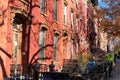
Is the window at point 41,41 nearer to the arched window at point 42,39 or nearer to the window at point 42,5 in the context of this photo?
the arched window at point 42,39

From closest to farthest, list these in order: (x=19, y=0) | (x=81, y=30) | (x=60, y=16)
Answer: (x=19, y=0) < (x=60, y=16) < (x=81, y=30)

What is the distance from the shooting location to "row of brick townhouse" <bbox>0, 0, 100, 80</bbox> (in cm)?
1611

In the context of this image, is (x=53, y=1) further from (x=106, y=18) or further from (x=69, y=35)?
(x=106, y=18)

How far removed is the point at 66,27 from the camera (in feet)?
102

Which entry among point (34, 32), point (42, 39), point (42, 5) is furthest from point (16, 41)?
point (42, 5)

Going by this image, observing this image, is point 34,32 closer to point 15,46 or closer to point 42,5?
point 15,46

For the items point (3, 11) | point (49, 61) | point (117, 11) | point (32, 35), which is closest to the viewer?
point (3, 11)

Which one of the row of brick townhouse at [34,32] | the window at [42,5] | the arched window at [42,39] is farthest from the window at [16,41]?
the window at [42,5]

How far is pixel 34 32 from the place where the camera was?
2100cm

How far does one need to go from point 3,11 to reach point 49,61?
373 inches

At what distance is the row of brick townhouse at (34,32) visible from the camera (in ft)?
52.9

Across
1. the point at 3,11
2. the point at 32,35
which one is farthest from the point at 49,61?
the point at 3,11

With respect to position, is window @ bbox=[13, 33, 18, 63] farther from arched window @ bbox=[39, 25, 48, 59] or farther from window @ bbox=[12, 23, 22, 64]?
arched window @ bbox=[39, 25, 48, 59]

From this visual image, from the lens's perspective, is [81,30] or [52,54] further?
[81,30]
